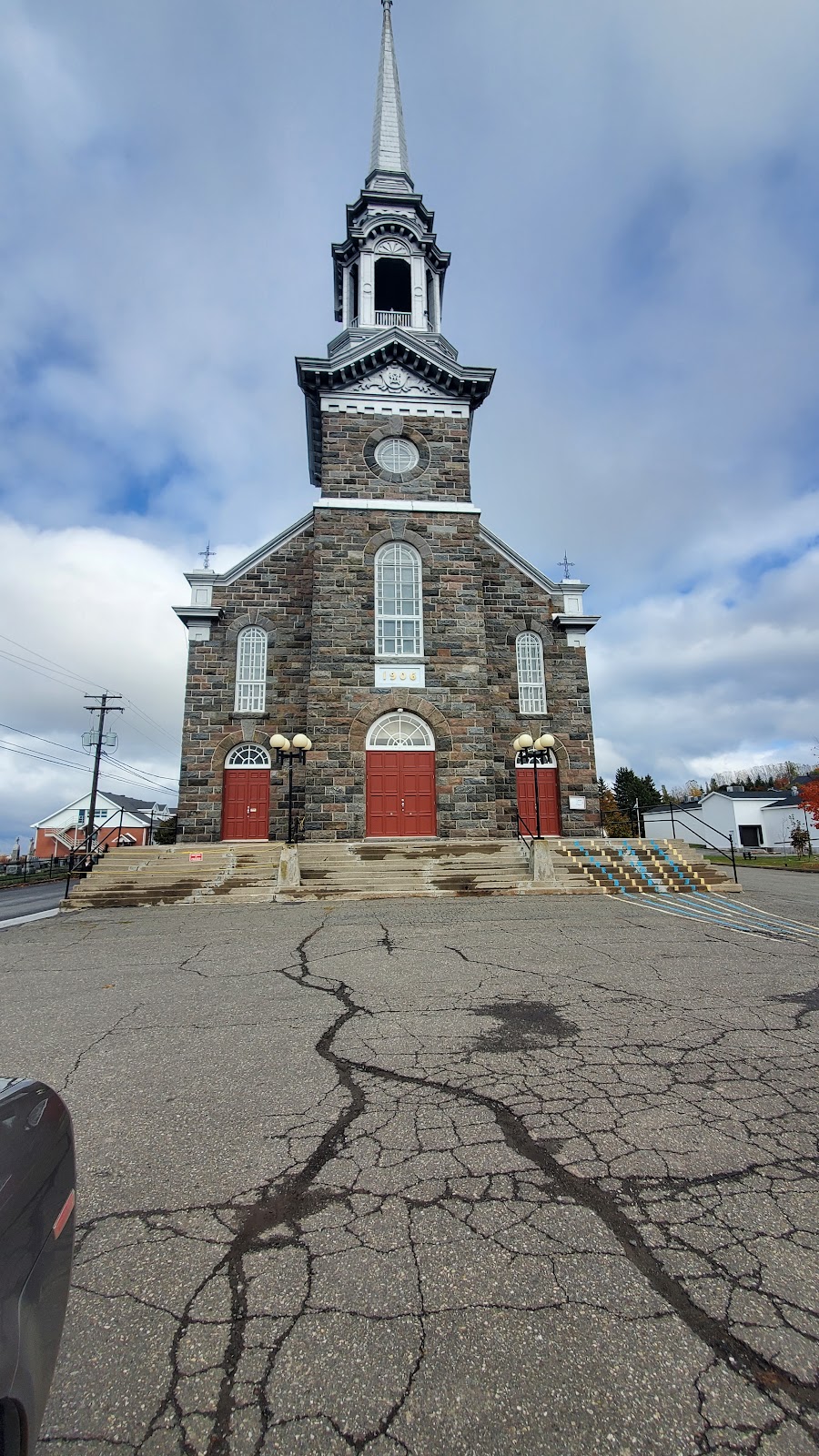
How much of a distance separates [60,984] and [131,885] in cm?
791

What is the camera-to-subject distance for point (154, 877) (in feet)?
48.8

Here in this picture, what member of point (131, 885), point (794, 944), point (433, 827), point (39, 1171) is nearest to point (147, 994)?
point (39, 1171)

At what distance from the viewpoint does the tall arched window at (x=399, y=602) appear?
1975 cm

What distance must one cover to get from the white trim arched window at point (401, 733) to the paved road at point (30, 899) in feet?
32.1

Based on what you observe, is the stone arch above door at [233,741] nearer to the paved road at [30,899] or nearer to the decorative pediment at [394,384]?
the paved road at [30,899]

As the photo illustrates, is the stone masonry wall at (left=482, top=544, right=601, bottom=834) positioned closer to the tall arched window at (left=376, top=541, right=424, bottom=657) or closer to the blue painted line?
the tall arched window at (left=376, top=541, right=424, bottom=657)

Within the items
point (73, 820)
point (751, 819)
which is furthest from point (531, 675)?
point (73, 820)

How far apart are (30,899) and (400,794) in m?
13.4

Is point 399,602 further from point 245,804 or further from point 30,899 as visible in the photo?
point 30,899

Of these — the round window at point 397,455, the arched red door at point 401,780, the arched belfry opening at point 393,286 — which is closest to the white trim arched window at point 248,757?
the arched red door at point 401,780

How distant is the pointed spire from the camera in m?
27.1

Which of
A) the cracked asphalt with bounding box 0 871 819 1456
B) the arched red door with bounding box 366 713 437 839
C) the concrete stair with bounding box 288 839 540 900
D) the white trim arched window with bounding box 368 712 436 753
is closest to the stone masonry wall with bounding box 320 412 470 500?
the white trim arched window with bounding box 368 712 436 753

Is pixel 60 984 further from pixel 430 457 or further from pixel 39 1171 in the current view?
pixel 430 457

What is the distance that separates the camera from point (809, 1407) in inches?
72.6
